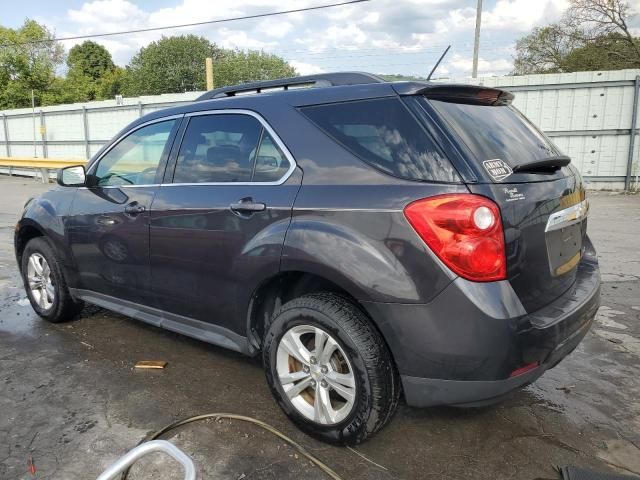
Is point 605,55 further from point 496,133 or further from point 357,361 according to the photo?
point 357,361

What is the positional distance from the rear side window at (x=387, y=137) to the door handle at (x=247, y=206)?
53 cm

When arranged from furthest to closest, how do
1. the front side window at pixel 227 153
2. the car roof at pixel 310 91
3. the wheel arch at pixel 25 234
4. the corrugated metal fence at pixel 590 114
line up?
1. the corrugated metal fence at pixel 590 114
2. the wheel arch at pixel 25 234
3. the front side window at pixel 227 153
4. the car roof at pixel 310 91

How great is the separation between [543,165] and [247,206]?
153 cm

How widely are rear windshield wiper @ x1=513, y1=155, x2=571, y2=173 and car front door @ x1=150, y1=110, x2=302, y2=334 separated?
1092mm

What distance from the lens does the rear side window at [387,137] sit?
231cm

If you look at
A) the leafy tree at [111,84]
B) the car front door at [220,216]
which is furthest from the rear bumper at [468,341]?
the leafy tree at [111,84]

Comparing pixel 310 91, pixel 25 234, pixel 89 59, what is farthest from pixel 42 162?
pixel 89 59

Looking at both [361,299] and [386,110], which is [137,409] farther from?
[386,110]

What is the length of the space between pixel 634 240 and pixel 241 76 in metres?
63.2

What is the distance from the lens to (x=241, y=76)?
215ft

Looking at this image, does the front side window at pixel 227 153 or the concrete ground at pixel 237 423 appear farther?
the front side window at pixel 227 153

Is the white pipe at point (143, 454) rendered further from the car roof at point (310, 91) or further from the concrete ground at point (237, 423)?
the car roof at point (310, 91)

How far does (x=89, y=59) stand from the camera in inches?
2719

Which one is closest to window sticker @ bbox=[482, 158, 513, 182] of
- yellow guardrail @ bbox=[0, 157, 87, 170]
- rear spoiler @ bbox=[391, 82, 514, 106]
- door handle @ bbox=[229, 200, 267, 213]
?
rear spoiler @ bbox=[391, 82, 514, 106]
